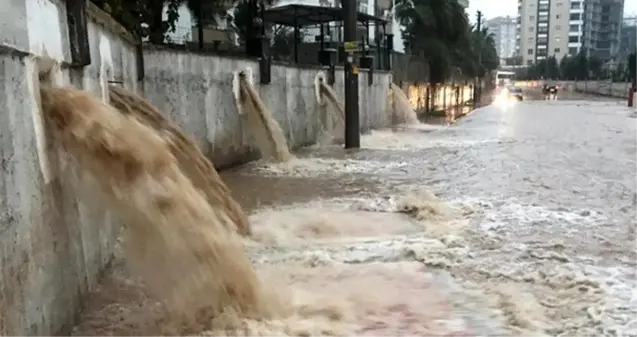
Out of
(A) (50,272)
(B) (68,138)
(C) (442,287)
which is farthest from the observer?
(C) (442,287)

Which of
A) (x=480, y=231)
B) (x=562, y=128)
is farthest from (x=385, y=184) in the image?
(x=562, y=128)

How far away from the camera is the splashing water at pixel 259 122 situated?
12594mm

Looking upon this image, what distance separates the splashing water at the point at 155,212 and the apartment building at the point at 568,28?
118 metres

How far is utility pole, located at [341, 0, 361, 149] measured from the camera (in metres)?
14.8

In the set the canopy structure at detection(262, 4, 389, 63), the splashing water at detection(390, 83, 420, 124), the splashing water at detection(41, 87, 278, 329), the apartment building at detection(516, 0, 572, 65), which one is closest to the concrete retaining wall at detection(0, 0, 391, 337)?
the splashing water at detection(41, 87, 278, 329)

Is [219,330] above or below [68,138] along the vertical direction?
below

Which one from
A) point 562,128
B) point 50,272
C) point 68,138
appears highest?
point 68,138

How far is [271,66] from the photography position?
1425cm

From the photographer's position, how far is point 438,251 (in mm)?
6051

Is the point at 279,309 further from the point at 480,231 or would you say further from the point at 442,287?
the point at 480,231

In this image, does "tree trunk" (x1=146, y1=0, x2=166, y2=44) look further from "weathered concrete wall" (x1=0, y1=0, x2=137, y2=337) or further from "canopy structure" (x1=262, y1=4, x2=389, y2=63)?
"weathered concrete wall" (x1=0, y1=0, x2=137, y2=337)

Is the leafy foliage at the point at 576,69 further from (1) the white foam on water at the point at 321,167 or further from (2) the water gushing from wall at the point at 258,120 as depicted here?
(2) the water gushing from wall at the point at 258,120

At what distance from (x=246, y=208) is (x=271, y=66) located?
21.4 feet

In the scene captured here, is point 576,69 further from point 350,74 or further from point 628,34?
point 350,74
